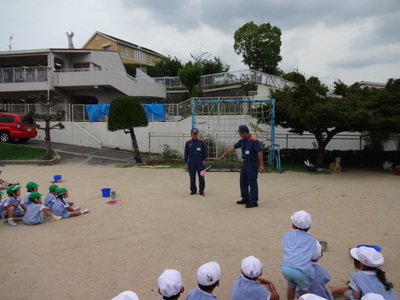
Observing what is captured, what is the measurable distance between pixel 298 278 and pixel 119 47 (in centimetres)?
4084

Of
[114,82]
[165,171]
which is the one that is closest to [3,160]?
[165,171]

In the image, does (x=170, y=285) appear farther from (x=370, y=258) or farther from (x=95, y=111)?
(x=95, y=111)

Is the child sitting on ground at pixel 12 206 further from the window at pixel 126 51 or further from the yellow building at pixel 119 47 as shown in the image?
the window at pixel 126 51

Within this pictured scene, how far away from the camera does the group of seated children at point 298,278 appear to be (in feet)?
8.29

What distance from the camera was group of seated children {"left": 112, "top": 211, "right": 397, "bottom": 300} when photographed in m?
2.53

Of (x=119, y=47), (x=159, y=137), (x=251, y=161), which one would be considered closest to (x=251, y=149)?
(x=251, y=161)

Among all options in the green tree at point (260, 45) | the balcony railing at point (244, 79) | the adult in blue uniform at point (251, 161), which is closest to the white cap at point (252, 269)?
the adult in blue uniform at point (251, 161)

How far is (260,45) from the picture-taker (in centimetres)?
3597

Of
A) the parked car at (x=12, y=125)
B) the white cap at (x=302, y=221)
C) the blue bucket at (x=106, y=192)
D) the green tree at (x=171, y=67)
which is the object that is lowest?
the blue bucket at (x=106, y=192)

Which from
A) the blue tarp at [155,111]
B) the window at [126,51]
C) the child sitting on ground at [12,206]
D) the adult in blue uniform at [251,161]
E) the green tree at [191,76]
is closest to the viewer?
the child sitting on ground at [12,206]

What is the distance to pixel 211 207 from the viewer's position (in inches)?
273

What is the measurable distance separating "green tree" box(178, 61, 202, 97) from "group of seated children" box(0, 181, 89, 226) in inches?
772

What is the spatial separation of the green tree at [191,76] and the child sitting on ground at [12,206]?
19884 millimetres

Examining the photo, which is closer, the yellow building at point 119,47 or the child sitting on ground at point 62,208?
the child sitting on ground at point 62,208
